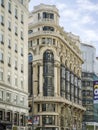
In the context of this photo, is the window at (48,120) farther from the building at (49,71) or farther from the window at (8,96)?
the window at (8,96)

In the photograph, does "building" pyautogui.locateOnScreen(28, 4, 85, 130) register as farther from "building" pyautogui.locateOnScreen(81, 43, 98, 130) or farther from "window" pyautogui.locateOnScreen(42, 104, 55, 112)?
"building" pyautogui.locateOnScreen(81, 43, 98, 130)

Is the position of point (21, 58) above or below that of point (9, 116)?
above

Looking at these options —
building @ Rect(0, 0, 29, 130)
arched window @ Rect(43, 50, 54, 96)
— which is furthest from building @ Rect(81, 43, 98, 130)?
building @ Rect(0, 0, 29, 130)

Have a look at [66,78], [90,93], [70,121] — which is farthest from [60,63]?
[90,93]

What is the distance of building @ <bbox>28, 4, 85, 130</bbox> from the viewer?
109 metres

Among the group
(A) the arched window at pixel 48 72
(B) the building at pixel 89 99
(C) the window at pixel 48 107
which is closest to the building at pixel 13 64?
(C) the window at pixel 48 107

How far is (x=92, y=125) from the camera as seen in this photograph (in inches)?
5699

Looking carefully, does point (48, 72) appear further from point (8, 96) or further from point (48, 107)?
point (8, 96)

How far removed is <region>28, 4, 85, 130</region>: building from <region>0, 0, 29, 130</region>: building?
27698mm

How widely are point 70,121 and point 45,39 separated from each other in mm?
23923

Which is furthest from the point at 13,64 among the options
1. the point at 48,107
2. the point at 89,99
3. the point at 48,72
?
the point at 89,99

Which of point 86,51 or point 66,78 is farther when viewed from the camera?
point 86,51

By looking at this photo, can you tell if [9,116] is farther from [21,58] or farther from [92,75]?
[92,75]

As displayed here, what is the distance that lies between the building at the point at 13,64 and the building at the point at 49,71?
27.7 meters
